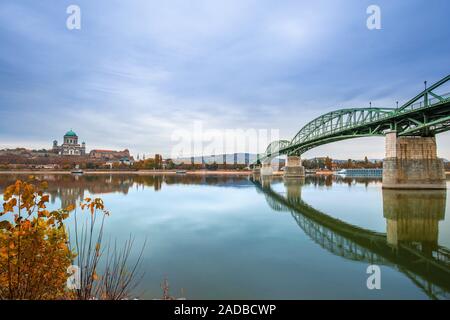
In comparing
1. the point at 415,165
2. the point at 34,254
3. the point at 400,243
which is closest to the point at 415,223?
the point at 400,243

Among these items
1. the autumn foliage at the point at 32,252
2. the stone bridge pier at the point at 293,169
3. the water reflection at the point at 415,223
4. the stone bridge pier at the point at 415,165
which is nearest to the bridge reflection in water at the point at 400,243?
the water reflection at the point at 415,223

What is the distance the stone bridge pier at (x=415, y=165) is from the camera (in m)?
34.5

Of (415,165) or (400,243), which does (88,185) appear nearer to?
(400,243)

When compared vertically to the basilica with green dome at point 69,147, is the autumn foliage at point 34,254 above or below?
below

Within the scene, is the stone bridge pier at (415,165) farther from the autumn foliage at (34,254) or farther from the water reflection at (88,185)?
the autumn foliage at (34,254)

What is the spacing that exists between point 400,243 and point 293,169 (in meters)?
77.3

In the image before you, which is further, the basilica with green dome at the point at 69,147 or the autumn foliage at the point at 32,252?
the basilica with green dome at the point at 69,147

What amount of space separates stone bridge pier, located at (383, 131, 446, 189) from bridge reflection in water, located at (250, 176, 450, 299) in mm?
15359

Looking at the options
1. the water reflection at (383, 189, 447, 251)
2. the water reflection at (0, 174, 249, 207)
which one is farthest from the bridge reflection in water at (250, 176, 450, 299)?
the water reflection at (0, 174, 249, 207)

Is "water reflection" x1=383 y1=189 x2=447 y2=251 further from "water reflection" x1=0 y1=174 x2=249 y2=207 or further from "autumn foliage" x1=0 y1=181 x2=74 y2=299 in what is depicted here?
"water reflection" x1=0 y1=174 x2=249 y2=207

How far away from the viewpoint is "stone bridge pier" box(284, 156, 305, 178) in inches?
3415

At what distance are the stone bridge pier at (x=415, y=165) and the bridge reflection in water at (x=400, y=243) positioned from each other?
15359 millimetres

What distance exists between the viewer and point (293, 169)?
88.2 m
